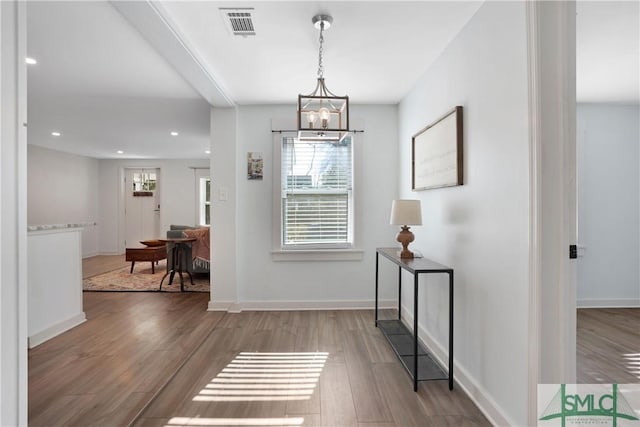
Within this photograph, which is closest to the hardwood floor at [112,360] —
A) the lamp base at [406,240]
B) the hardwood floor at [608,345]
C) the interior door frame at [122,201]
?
the lamp base at [406,240]

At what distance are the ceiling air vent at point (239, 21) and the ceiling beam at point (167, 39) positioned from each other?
1.18ft

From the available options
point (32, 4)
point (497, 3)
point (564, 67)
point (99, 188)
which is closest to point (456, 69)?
point (497, 3)

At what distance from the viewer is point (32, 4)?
1962 millimetres

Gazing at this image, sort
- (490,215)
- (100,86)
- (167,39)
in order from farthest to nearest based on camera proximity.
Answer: (100,86) < (167,39) < (490,215)

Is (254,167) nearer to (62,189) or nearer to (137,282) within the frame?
(137,282)

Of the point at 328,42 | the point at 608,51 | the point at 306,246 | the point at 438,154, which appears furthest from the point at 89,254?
the point at 608,51

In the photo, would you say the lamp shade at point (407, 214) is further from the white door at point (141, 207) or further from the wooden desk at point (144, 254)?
the white door at point (141, 207)

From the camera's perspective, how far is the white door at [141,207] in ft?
26.8

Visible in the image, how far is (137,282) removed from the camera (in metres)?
5.05

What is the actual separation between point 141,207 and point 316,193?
629cm

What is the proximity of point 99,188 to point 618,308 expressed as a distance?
10265 millimetres

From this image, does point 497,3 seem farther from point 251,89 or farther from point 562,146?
point 251,89

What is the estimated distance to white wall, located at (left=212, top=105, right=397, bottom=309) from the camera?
12.4 ft

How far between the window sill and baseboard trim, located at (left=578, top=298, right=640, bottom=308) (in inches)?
106
